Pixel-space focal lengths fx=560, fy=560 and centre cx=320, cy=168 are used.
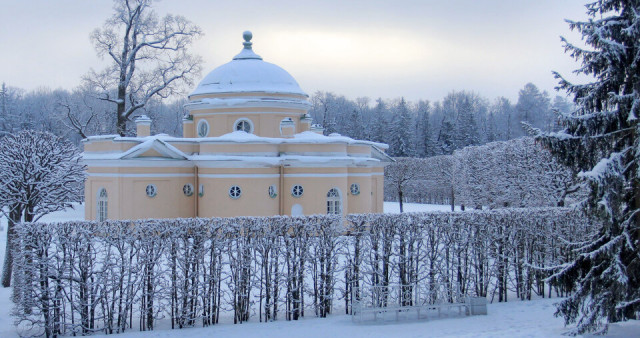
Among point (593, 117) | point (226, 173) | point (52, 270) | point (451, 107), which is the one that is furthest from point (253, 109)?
point (451, 107)

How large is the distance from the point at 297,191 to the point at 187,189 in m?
5.53

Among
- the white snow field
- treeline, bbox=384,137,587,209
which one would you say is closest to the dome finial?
treeline, bbox=384,137,587,209

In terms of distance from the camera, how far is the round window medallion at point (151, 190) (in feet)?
88.3

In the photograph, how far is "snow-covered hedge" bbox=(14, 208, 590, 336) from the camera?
13.9m

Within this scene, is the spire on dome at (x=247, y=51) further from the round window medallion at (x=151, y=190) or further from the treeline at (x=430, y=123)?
the treeline at (x=430, y=123)

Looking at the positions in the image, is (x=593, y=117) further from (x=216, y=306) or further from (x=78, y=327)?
(x=78, y=327)

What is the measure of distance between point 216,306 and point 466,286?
739 cm

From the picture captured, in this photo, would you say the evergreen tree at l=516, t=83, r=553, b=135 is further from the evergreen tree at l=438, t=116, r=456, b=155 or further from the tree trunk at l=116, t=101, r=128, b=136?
the tree trunk at l=116, t=101, r=128, b=136

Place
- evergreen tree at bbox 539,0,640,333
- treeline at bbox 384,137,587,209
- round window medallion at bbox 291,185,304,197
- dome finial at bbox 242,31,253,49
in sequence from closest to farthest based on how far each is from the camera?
evergreen tree at bbox 539,0,640,333 → round window medallion at bbox 291,185,304,197 → treeline at bbox 384,137,587,209 → dome finial at bbox 242,31,253,49

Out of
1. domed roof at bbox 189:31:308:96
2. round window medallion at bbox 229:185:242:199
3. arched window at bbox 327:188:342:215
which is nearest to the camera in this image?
round window medallion at bbox 229:185:242:199

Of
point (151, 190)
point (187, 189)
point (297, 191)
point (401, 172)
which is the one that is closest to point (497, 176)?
point (297, 191)

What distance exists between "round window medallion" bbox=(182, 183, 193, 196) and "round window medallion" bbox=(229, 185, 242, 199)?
110 inches

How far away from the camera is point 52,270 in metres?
13.7

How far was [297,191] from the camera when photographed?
90.1 feet
